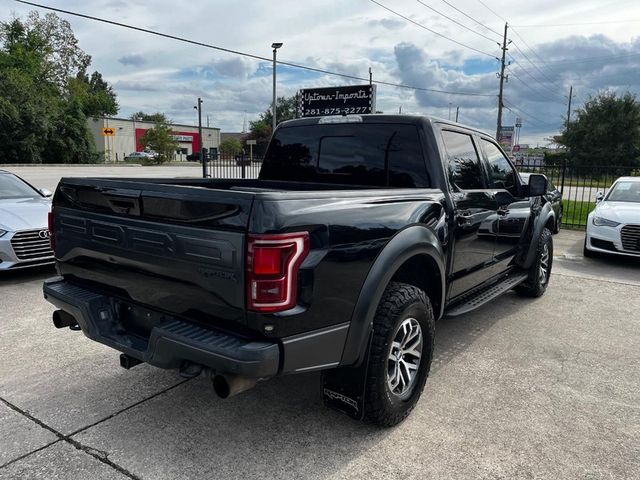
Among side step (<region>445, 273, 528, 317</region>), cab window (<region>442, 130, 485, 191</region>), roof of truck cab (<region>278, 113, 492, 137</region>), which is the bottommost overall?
side step (<region>445, 273, 528, 317</region>)

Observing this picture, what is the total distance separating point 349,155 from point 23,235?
4.42 metres

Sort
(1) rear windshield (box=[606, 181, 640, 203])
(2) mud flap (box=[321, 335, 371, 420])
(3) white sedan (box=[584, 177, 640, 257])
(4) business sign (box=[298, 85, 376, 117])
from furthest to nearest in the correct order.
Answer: (4) business sign (box=[298, 85, 376, 117]) < (1) rear windshield (box=[606, 181, 640, 203]) < (3) white sedan (box=[584, 177, 640, 257]) < (2) mud flap (box=[321, 335, 371, 420])

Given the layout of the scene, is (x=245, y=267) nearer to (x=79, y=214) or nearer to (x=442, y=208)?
(x=79, y=214)

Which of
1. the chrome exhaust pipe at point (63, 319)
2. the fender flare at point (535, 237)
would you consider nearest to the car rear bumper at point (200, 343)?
the chrome exhaust pipe at point (63, 319)

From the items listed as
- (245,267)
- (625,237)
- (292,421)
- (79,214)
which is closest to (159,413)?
(292,421)

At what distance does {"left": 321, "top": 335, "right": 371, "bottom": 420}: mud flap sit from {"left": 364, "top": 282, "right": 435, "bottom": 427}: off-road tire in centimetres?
4

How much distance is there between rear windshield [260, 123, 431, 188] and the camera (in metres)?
3.62

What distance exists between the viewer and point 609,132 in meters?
38.7

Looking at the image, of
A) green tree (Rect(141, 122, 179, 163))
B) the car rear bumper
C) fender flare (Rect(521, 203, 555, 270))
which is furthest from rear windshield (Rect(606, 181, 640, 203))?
green tree (Rect(141, 122, 179, 163))

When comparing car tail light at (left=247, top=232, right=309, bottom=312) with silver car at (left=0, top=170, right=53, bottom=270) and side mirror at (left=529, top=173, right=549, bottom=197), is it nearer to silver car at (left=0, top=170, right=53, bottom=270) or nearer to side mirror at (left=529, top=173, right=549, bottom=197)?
side mirror at (left=529, top=173, right=549, bottom=197)

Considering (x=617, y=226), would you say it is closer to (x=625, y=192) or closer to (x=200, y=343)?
(x=625, y=192)

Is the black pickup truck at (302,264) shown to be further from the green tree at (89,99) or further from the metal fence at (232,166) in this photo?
the green tree at (89,99)

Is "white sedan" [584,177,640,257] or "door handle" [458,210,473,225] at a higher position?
"door handle" [458,210,473,225]

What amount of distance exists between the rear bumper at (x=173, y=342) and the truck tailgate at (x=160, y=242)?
0.31ft
